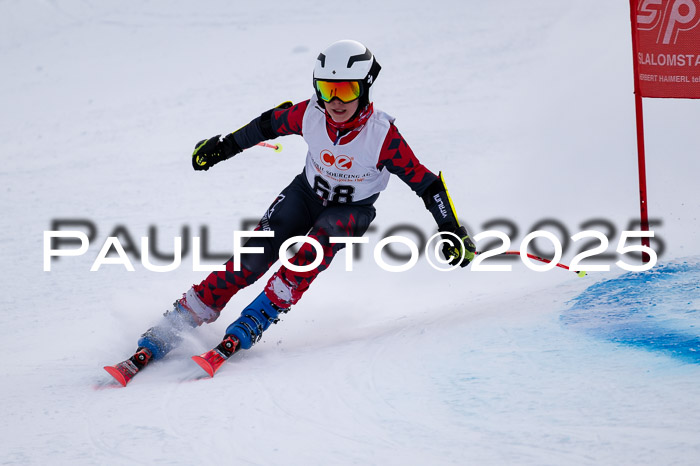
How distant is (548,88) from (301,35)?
3.92 metres

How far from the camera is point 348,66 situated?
3500 millimetres

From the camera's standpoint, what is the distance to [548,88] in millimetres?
8664

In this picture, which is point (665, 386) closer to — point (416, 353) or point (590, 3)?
point (416, 353)

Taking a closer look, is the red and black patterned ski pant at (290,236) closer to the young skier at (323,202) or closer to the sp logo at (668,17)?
the young skier at (323,202)

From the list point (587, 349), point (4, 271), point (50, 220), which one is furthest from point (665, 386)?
point (50, 220)

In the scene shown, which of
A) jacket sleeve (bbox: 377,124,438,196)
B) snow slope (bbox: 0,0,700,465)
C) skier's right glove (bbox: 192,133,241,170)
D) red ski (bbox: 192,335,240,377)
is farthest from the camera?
skier's right glove (bbox: 192,133,241,170)

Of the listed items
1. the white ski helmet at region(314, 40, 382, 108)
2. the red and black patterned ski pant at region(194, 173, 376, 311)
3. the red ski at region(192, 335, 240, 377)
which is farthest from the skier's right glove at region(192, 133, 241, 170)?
the red ski at region(192, 335, 240, 377)

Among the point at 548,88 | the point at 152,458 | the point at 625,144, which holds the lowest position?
the point at 152,458

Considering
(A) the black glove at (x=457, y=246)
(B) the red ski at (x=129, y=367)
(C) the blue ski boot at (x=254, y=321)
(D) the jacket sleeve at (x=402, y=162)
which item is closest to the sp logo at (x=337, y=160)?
(D) the jacket sleeve at (x=402, y=162)

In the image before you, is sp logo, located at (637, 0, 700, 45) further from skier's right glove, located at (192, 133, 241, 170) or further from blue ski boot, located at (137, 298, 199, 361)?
blue ski boot, located at (137, 298, 199, 361)

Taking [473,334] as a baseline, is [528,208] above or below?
above

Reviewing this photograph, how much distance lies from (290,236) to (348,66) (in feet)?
3.23

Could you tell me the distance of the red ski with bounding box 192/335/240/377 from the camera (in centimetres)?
343

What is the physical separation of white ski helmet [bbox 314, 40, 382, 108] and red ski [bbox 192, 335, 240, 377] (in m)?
1.31
